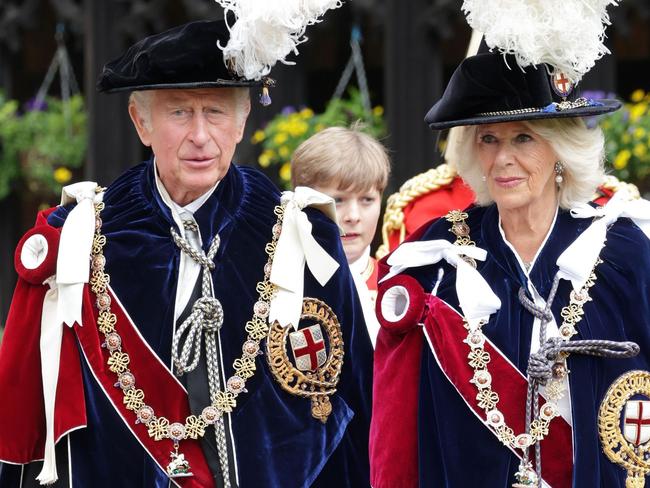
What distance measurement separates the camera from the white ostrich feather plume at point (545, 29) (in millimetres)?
4016

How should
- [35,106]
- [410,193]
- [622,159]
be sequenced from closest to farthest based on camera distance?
[410,193]
[622,159]
[35,106]

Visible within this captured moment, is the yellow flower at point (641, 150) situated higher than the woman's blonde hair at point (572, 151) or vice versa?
the yellow flower at point (641, 150)

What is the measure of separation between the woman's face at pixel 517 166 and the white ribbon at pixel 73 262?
3.67 feet

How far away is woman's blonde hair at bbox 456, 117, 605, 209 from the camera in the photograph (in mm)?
4137

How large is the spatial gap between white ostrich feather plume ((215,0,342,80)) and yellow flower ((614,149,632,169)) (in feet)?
Result: 9.54

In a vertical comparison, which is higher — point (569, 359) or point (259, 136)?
point (259, 136)

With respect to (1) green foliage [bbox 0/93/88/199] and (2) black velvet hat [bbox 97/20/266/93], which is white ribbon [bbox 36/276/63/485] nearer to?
(2) black velvet hat [bbox 97/20/266/93]

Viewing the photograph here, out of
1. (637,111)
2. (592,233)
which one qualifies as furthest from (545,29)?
(637,111)

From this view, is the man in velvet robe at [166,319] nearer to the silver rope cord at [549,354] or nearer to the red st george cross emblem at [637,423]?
the silver rope cord at [549,354]

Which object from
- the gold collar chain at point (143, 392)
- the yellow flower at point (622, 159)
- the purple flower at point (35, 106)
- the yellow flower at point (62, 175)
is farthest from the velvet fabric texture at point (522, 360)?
the purple flower at point (35, 106)

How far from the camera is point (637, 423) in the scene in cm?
406

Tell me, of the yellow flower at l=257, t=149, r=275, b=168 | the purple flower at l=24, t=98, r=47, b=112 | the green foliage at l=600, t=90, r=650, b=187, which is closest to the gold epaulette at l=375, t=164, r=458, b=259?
the green foliage at l=600, t=90, r=650, b=187

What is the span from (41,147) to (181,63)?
16.5 feet

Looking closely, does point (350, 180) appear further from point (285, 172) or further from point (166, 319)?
point (285, 172)
